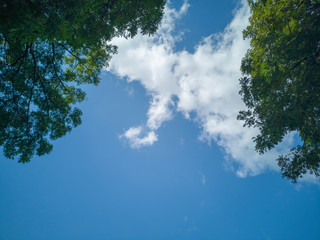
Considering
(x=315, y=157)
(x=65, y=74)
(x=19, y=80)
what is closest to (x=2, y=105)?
(x=19, y=80)

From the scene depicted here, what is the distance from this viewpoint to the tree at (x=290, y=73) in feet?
20.8

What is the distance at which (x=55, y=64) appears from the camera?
9188mm

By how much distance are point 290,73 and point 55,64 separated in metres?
14.5

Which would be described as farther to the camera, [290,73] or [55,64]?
[55,64]

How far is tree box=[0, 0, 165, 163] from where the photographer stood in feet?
17.6

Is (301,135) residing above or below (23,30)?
below

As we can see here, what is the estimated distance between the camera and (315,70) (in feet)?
20.5

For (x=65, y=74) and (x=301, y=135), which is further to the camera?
(x=65, y=74)

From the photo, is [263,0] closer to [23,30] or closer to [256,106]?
[256,106]

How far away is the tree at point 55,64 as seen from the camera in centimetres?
538

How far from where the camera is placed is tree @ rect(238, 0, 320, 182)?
6332mm

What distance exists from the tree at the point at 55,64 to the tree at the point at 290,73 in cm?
609

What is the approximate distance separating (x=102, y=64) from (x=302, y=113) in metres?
12.9

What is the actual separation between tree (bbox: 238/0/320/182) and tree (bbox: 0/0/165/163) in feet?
20.0
